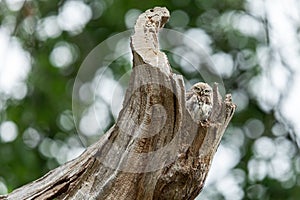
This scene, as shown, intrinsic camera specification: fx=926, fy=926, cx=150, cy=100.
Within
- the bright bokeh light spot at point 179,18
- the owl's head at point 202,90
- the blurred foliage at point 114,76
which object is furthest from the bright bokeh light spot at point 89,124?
the owl's head at point 202,90

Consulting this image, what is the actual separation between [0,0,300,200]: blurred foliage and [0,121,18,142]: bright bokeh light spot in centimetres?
1

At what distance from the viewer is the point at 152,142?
1.29 meters

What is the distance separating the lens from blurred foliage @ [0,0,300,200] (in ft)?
8.99

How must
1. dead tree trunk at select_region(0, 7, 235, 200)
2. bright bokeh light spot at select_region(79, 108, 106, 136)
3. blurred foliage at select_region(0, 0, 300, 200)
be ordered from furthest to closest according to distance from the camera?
blurred foliage at select_region(0, 0, 300, 200) < bright bokeh light spot at select_region(79, 108, 106, 136) < dead tree trunk at select_region(0, 7, 235, 200)

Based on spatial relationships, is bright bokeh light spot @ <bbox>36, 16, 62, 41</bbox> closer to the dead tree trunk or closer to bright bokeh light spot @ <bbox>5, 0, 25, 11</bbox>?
bright bokeh light spot @ <bbox>5, 0, 25, 11</bbox>

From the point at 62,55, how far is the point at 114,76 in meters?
0.34

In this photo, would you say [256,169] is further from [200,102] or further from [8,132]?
[200,102]

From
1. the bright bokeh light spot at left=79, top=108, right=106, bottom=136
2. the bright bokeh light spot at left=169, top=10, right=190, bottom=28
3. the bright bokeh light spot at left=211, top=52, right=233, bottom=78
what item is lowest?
the bright bokeh light spot at left=211, top=52, right=233, bottom=78

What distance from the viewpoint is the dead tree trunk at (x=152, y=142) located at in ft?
4.16

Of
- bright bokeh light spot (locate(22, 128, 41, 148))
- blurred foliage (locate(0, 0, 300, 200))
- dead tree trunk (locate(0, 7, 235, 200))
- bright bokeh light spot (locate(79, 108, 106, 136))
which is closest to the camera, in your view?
dead tree trunk (locate(0, 7, 235, 200))

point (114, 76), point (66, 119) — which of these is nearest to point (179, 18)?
point (114, 76)

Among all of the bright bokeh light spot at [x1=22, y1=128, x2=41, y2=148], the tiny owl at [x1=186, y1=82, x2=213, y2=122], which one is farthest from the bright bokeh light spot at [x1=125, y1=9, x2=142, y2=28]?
the tiny owl at [x1=186, y1=82, x2=213, y2=122]

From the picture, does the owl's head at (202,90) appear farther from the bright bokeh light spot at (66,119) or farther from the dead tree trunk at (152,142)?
the bright bokeh light spot at (66,119)

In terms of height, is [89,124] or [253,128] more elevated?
[89,124]
